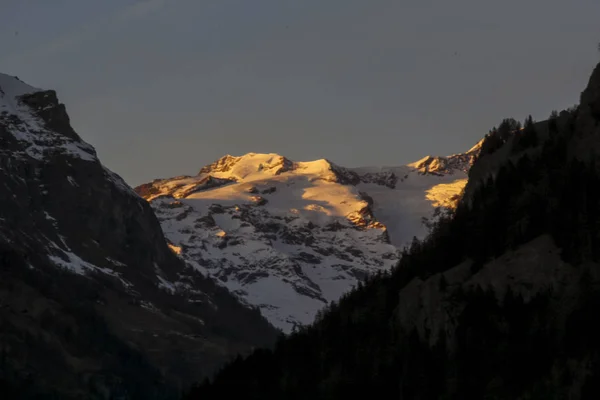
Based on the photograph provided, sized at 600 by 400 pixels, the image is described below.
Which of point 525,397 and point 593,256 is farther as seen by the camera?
point 593,256

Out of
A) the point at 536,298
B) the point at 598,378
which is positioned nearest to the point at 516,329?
the point at 536,298

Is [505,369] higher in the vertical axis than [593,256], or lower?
lower

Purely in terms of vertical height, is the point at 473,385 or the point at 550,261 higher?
the point at 550,261

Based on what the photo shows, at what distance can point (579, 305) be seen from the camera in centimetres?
18750

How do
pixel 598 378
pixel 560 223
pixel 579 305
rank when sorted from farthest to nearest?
pixel 560 223
pixel 579 305
pixel 598 378

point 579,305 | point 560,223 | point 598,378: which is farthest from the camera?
point 560,223

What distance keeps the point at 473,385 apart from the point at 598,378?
23429 mm

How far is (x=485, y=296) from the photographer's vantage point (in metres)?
198

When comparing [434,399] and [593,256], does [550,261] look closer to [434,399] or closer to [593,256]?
[593,256]

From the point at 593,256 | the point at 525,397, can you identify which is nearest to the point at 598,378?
the point at 525,397

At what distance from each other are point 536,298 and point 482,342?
9434mm

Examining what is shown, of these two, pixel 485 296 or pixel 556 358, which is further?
pixel 485 296

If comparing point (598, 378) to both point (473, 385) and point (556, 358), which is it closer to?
point (556, 358)

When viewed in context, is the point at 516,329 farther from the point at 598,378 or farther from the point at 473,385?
the point at 598,378
